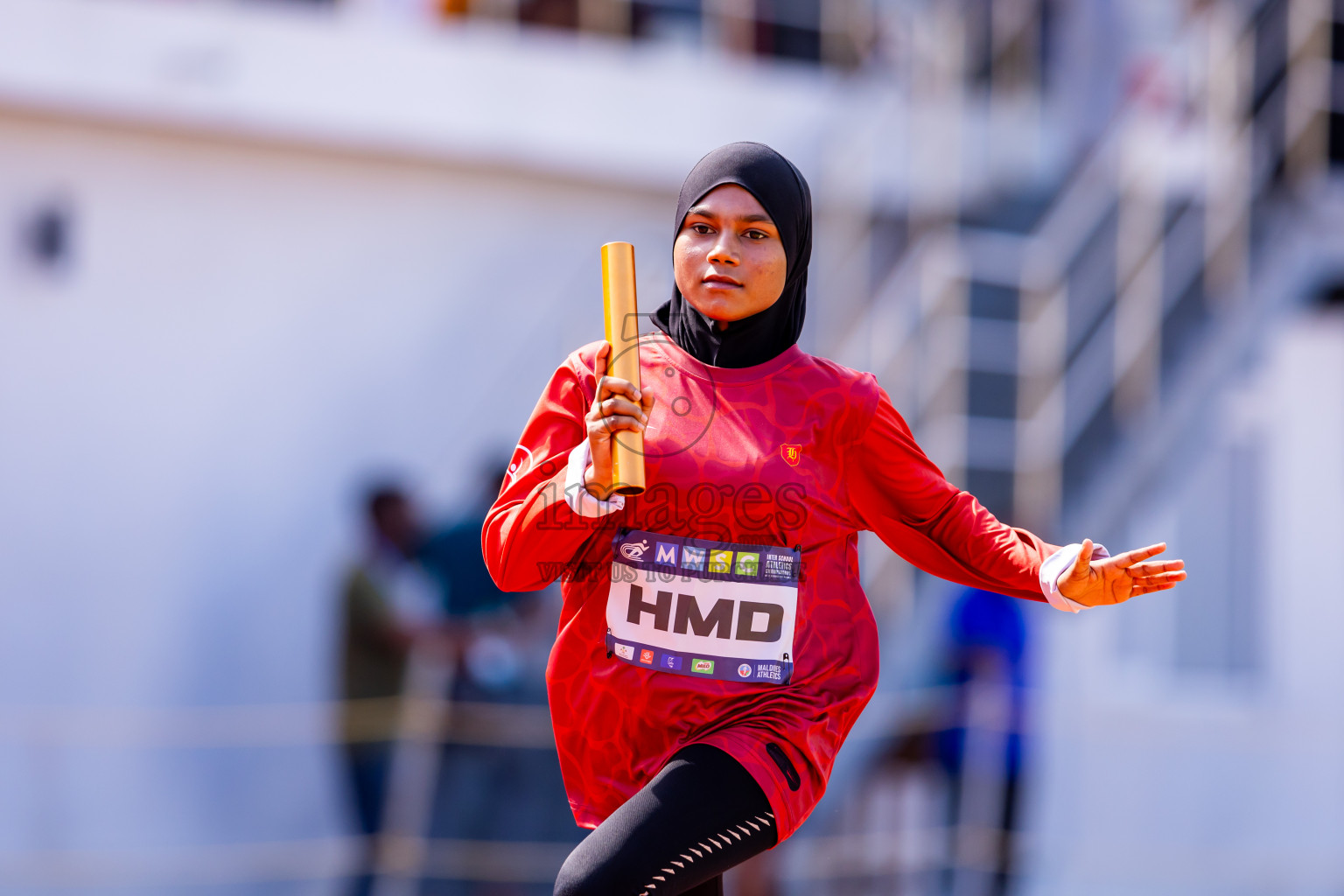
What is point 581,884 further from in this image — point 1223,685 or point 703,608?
point 1223,685

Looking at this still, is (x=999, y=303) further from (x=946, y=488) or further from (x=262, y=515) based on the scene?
(x=946, y=488)

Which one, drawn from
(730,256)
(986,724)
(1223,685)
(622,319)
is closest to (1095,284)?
(986,724)

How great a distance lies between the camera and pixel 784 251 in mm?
2365

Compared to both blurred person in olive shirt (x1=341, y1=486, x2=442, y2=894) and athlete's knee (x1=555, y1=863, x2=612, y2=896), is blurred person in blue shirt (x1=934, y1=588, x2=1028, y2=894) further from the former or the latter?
athlete's knee (x1=555, y1=863, x2=612, y2=896)

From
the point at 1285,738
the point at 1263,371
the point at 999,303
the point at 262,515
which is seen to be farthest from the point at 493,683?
the point at 1263,371

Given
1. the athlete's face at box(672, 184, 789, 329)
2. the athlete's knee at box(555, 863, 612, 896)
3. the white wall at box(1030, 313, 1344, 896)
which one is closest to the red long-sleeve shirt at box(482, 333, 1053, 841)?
the athlete's face at box(672, 184, 789, 329)

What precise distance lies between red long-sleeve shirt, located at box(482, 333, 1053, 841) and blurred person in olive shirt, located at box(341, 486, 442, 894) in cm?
318

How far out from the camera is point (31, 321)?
251 inches

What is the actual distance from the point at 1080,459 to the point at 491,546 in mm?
4335

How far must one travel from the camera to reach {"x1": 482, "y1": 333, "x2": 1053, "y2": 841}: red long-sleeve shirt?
2320 mm

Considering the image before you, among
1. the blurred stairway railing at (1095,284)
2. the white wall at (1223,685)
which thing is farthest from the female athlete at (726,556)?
the white wall at (1223,685)

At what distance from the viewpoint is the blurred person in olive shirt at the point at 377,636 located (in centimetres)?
546

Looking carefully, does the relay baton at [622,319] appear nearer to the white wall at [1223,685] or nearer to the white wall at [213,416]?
the white wall at [213,416]

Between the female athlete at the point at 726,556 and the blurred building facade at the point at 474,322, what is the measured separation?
324 cm
